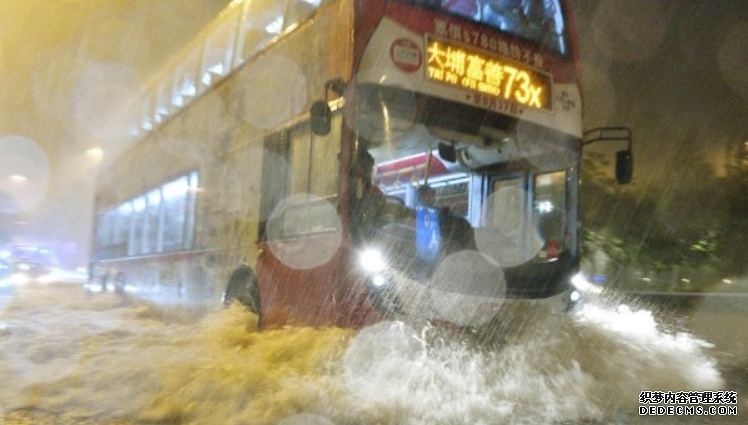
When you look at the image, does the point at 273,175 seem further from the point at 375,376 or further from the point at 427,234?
the point at 375,376

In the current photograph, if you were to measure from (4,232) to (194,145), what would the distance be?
2092 cm

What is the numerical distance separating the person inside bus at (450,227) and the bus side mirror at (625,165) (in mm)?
1955

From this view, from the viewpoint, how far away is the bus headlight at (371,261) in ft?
16.3

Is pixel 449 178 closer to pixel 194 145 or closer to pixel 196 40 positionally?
pixel 194 145

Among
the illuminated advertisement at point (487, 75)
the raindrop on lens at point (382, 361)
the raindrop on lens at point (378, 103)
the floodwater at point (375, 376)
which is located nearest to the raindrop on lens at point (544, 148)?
the illuminated advertisement at point (487, 75)

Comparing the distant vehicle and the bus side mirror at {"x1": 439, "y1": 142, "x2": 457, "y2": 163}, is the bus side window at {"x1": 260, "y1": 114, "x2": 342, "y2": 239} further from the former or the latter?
the distant vehicle

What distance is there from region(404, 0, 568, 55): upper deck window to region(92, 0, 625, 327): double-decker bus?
0.06ft

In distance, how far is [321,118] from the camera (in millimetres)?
4797

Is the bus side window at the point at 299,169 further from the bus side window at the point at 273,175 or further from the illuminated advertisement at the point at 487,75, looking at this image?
the illuminated advertisement at the point at 487,75

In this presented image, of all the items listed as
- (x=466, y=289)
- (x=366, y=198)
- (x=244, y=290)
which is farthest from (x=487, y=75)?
(x=244, y=290)

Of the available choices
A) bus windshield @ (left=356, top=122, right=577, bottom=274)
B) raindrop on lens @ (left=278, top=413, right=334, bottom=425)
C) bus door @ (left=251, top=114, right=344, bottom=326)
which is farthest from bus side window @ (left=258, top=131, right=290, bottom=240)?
raindrop on lens @ (left=278, top=413, right=334, bottom=425)

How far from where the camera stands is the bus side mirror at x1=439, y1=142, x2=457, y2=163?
6.06 meters

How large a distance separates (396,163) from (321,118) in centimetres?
126

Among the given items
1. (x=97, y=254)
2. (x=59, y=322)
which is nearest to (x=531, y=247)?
(x=59, y=322)
